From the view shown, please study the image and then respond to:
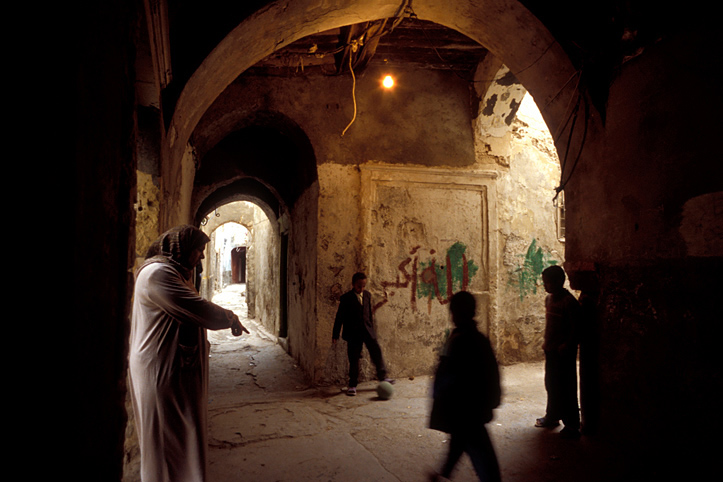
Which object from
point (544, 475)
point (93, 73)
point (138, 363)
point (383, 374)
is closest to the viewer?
point (93, 73)

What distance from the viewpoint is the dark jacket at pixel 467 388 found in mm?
2510

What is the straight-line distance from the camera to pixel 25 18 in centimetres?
82

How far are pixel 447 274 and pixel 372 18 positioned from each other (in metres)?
3.75

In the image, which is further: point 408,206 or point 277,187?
point 277,187

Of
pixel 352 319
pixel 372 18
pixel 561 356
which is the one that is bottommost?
pixel 561 356

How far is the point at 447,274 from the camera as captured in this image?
6543 mm

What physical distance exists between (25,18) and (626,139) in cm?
369

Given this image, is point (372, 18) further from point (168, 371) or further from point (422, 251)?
point (168, 371)

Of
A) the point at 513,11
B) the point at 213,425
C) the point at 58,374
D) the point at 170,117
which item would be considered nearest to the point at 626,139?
the point at 513,11

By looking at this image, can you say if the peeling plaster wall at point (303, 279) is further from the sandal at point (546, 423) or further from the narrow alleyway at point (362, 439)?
the sandal at point (546, 423)

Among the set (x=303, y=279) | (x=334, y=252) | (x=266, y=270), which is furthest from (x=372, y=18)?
(x=266, y=270)

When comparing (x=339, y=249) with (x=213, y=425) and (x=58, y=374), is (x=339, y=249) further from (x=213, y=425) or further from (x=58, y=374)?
(x=58, y=374)

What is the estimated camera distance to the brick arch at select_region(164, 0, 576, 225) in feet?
11.5

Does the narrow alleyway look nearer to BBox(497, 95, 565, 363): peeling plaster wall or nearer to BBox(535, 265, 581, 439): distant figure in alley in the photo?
BBox(535, 265, 581, 439): distant figure in alley
